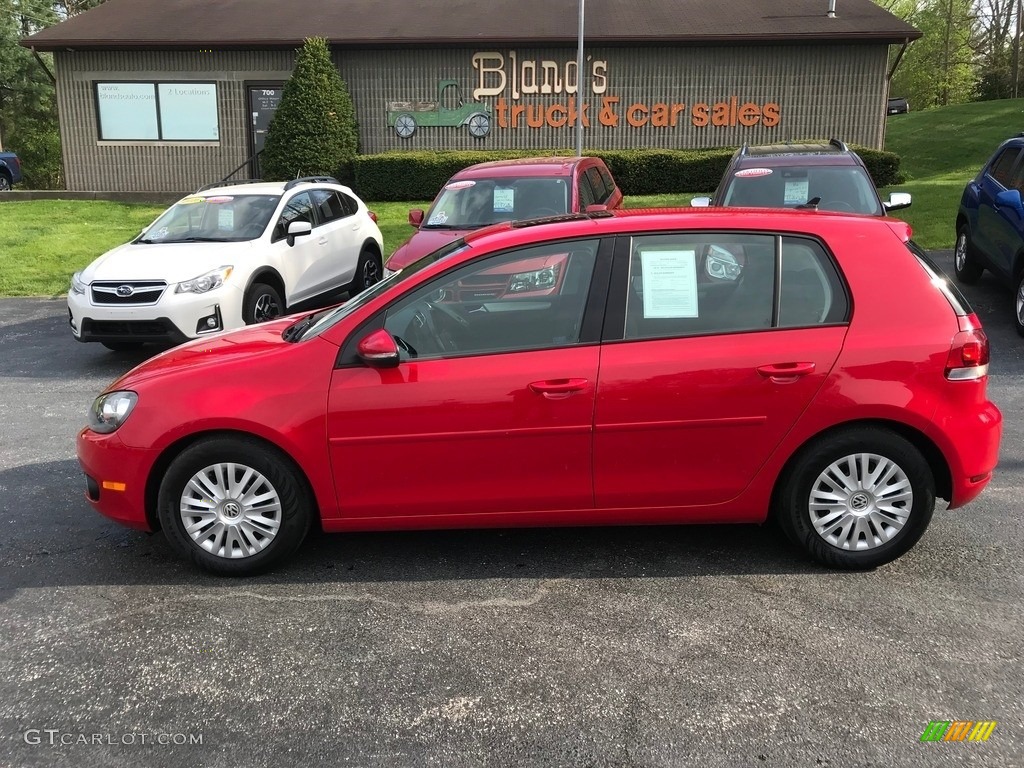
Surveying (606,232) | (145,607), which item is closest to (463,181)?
(606,232)

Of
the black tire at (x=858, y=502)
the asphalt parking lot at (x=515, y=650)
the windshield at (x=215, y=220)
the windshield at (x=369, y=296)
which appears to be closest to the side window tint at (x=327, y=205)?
the windshield at (x=215, y=220)

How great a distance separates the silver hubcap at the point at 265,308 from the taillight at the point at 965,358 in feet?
22.1

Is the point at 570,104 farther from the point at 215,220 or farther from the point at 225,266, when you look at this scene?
the point at 225,266

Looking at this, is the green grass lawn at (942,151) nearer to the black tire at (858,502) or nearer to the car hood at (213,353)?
the black tire at (858,502)

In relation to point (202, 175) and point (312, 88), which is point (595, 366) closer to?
point (312, 88)

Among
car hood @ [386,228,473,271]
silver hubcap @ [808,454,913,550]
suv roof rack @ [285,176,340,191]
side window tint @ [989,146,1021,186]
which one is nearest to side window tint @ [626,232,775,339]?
silver hubcap @ [808,454,913,550]

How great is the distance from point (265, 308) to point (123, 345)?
140 cm

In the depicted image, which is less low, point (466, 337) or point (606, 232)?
point (606, 232)

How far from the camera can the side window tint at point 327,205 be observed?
1070cm

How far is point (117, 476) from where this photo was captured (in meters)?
4.17

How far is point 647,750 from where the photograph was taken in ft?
9.64

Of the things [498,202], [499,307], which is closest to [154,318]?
[498,202]

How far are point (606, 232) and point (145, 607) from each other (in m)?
2.66

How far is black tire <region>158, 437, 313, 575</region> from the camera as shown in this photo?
4.09 metres
